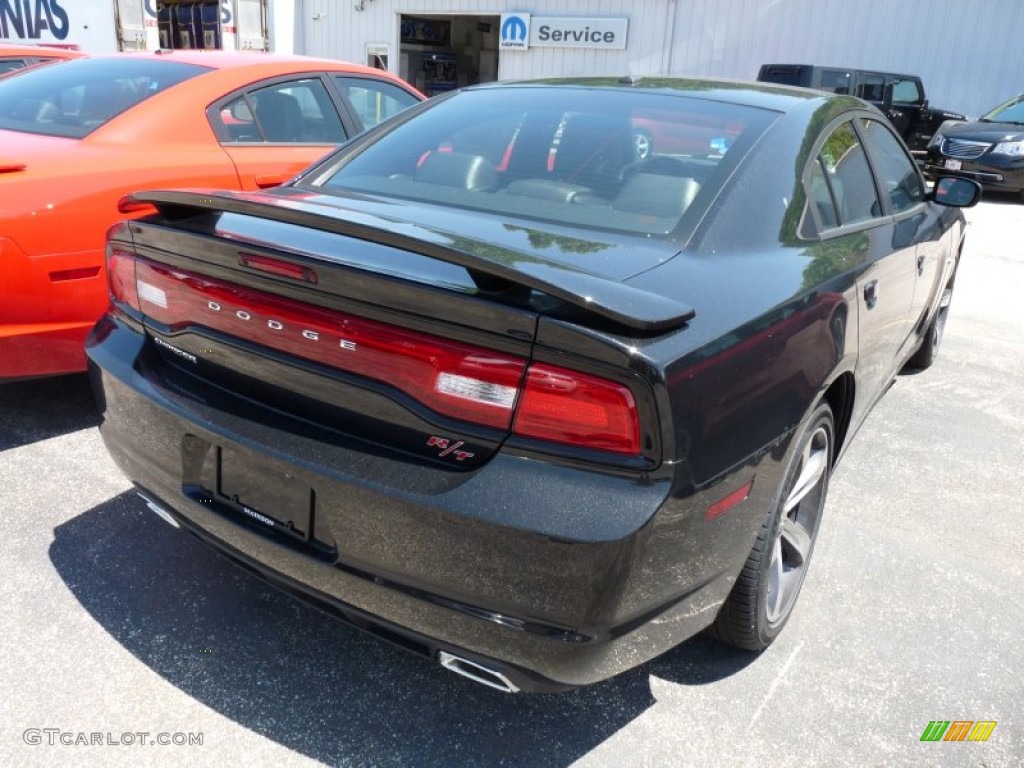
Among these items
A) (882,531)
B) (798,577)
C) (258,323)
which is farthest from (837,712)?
(258,323)

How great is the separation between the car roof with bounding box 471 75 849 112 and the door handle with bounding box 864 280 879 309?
599 millimetres

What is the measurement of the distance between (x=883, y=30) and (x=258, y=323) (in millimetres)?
19031

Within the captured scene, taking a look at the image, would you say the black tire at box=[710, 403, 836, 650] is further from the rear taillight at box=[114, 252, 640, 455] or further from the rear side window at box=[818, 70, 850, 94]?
the rear side window at box=[818, 70, 850, 94]

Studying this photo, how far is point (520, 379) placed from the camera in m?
1.55

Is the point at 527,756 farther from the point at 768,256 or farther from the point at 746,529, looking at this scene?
the point at 768,256

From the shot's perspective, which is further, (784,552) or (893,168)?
(893,168)

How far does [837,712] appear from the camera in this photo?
6.93 feet

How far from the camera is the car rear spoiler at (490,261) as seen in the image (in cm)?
149

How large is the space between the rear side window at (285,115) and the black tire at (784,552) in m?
3.01

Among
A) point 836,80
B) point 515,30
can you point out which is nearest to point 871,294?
point 836,80

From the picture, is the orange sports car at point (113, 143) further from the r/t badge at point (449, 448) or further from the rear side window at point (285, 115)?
the r/t badge at point (449, 448)

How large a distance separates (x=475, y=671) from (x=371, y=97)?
3968 mm

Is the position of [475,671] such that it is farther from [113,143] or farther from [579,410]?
[113,143]

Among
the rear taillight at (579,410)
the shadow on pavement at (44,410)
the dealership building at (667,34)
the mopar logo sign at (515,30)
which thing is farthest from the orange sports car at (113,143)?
the mopar logo sign at (515,30)
